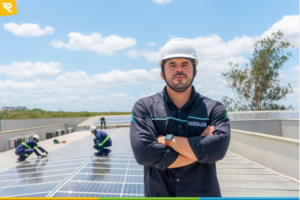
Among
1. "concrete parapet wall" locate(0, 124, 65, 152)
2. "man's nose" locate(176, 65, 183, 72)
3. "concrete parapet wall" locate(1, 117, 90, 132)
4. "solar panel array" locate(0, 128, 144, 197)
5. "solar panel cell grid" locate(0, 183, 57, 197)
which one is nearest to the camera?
"man's nose" locate(176, 65, 183, 72)

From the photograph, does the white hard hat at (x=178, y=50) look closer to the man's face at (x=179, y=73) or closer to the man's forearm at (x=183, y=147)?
the man's face at (x=179, y=73)

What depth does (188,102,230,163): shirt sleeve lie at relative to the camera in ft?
8.50

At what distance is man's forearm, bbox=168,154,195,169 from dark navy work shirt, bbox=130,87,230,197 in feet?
0.13

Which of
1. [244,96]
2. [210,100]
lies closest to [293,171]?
[210,100]

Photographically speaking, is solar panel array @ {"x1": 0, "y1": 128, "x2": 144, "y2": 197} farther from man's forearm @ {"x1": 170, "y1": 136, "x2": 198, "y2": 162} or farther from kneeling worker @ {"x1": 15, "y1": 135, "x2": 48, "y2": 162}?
kneeling worker @ {"x1": 15, "y1": 135, "x2": 48, "y2": 162}

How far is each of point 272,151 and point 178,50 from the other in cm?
754

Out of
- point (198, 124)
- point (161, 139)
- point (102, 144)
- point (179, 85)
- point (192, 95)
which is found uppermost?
point (179, 85)

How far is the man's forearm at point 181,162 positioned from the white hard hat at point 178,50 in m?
1.05

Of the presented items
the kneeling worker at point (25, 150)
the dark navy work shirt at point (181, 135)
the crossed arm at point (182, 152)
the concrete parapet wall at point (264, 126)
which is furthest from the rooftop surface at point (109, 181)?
the concrete parapet wall at point (264, 126)

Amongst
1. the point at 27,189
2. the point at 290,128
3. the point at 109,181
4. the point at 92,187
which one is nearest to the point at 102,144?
the point at 109,181

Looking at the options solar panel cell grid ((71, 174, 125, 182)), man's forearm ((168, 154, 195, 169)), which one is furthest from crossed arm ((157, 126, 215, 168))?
solar panel cell grid ((71, 174, 125, 182))

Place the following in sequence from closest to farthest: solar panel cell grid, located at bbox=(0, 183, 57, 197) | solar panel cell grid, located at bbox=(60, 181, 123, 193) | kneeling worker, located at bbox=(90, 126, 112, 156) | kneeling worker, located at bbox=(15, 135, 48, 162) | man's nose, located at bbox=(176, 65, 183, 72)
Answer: man's nose, located at bbox=(176, 65, 183, 72)
solar panel cell grid, located at bbox=(60, 181, 123, 193)
solar panel cell grid, located at bbox=(0, 183, 57, 197)
kneeling worker, located at bbox=(90, 126, 112, 156)
kneeling worker, located at bbox=(15, 135, 48, 162)

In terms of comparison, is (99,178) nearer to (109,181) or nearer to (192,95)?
(109,181)

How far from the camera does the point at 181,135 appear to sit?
273cm
